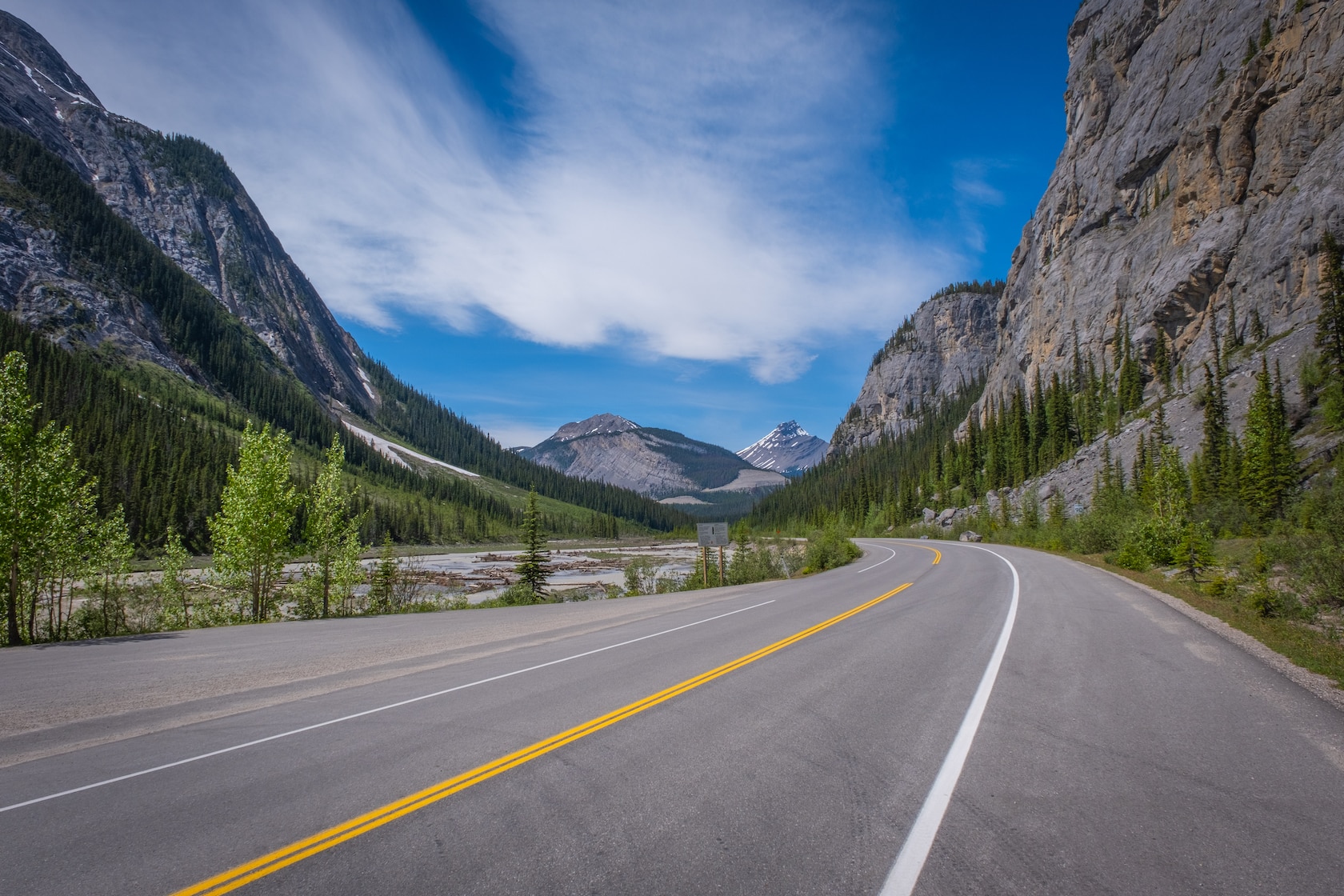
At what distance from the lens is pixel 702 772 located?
192 inches

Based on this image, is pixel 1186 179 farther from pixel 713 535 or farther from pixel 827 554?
pixel 713 535

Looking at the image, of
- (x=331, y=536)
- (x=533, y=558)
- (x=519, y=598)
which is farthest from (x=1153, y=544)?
(x=331, y=536)

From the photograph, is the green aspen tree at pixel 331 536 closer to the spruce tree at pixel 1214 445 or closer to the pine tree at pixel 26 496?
the pine tree at pixel 26 496

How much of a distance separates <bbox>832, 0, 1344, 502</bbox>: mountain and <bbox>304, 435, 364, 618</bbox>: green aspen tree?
66461 mm

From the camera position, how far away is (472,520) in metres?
136

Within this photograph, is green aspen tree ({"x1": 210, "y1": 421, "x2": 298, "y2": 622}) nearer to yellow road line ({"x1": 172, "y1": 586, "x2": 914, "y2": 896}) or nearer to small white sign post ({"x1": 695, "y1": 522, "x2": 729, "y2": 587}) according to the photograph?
small white sign post ({"x1": 695, "y1": 522, "x2": 729, "y2": 587})

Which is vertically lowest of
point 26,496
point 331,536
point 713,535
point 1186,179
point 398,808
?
point 398,808

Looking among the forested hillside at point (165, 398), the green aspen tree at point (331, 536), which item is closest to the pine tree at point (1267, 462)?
the green aspen tree at point (331, 536)

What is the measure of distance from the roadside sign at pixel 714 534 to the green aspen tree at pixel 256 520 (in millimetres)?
16517

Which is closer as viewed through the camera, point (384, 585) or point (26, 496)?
point (26, 496)

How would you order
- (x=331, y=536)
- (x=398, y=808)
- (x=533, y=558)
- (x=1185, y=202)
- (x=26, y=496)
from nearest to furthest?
(x=398, y=808)
(x=26, y=496)
(x=331, y=536)
(x=533, y=558)
(x=1185, y=202)

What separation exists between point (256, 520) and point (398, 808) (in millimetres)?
21035

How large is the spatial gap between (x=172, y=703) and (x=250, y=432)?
17.5 meters

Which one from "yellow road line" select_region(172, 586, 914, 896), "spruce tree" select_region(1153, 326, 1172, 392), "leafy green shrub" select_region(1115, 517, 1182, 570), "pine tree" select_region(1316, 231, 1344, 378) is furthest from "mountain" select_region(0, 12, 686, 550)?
"spruce tree" select_region(1153, 326, 1172, 392)
